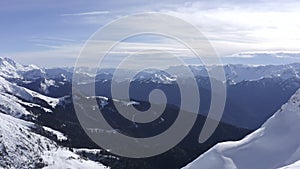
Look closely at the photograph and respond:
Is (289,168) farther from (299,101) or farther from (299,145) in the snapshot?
(299,101)

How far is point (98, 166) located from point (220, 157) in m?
134

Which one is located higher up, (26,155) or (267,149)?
(267,149)

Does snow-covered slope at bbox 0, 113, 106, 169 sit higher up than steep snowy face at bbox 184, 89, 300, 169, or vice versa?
steep snowy face at bbox 184, 89, 300, 169

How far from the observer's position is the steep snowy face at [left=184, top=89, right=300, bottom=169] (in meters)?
69.1

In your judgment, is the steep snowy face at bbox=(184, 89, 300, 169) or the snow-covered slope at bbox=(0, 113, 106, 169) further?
the snow-covered slope at bbox=(0, 113, 106, 169)

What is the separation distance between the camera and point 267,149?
238 feet

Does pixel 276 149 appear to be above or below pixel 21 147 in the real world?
above

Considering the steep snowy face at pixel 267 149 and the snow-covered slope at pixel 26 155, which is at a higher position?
the steep snowy face at pixel 267 149

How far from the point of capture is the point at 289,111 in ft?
261

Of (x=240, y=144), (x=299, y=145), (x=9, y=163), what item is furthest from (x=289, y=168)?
(x=9, y=163)

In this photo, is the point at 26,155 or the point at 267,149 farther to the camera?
the point at 26,155

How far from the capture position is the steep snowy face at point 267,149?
69125mm

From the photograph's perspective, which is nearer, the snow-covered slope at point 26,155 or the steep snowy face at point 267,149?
the steep snowy face at point 267,149

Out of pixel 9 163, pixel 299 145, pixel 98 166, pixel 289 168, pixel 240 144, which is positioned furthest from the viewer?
pixel 98 166
